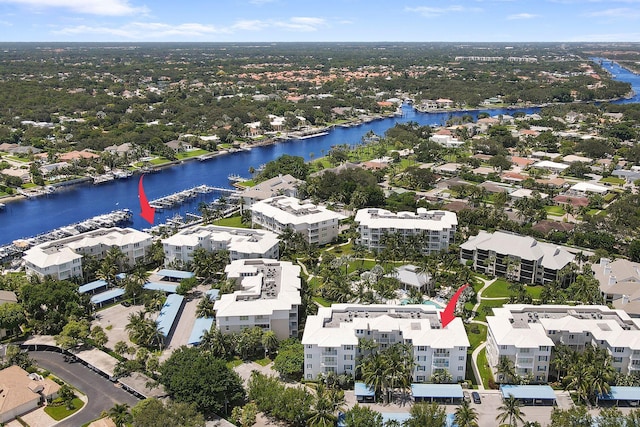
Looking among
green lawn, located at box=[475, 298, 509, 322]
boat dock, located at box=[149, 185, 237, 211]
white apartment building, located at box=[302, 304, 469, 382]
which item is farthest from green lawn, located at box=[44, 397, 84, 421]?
boat dock, located at box=[149, 185, 237, 211]

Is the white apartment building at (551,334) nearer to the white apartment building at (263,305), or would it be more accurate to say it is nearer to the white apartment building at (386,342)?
the white apartment building at (386,342)

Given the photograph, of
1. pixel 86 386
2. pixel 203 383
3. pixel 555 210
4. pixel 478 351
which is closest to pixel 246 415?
pixel 203 383

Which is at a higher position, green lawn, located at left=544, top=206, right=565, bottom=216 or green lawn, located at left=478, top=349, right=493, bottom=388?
green lawn, located at left=544, top=206, right=565, bottom=216

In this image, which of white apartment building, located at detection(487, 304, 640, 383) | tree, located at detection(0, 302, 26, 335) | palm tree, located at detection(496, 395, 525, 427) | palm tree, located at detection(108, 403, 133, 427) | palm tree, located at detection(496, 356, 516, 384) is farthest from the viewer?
tree, located at detection(0, 302, 26, 335)

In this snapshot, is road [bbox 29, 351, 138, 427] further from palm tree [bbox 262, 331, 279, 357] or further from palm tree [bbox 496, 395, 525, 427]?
palm tree [bbox 496, 395, 525, 427]

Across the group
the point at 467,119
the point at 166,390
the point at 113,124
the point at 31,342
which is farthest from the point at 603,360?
the point at 113,124

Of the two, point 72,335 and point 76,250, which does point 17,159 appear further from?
point 72,335
